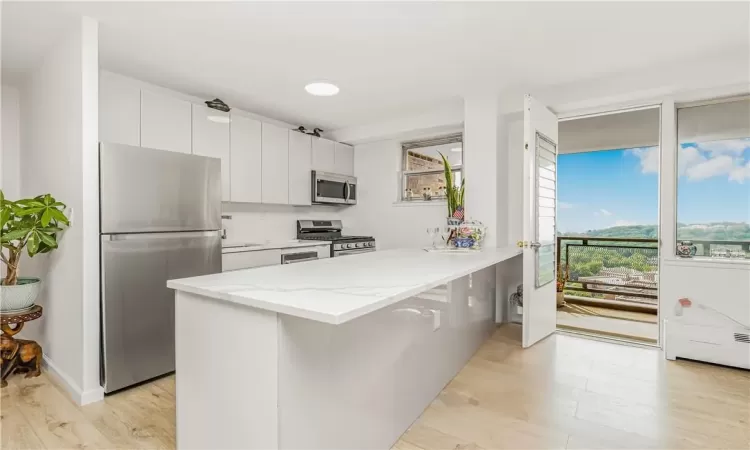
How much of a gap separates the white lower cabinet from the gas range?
0.79 m

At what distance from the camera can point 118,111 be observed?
8.68 ft

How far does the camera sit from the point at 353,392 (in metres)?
1.46

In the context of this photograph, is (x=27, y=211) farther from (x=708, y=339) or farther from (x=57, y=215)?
(x=708, y=339)

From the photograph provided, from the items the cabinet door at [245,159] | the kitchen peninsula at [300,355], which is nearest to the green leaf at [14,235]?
the kitchen peninsula at [300,355]

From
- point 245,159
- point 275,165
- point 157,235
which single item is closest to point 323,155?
point 275,165

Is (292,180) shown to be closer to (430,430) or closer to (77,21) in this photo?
(77,21)

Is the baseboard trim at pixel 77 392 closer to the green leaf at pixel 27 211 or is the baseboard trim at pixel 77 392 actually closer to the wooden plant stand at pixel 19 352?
the wooden plant stand at pixel 19 352

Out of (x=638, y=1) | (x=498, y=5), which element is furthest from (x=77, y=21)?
(x=638, y=1)

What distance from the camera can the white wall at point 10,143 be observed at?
10.4ft

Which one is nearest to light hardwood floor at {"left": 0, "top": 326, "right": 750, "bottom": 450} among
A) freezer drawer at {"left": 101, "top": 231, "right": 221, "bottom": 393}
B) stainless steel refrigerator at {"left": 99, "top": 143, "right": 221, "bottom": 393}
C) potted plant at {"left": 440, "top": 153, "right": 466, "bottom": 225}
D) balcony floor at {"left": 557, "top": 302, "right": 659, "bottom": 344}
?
freezer drawer at {"left": 101, "top": 231, "right": 221, "bottom": 393}

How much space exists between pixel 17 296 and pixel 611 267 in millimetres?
6207

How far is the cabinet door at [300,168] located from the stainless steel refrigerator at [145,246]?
1361 millimetres

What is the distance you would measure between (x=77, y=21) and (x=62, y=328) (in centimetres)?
189

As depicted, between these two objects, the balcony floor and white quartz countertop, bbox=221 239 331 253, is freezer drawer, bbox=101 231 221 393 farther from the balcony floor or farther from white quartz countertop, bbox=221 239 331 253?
the balcony floor
